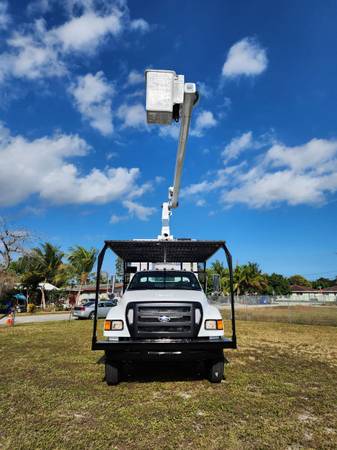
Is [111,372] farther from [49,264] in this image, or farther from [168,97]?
[49,264]

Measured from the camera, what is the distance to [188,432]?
3.79m

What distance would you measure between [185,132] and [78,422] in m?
5.51

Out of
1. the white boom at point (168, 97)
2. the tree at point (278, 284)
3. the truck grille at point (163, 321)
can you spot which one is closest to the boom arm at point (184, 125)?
the white boom at point (168, 97)

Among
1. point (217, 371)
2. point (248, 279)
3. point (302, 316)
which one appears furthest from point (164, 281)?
point (248, 279)

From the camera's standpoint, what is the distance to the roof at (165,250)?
6.52 metres

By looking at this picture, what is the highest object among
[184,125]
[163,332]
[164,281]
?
[184,125]

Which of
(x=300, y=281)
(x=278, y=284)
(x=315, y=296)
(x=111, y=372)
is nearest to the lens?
(x=111, y=372)

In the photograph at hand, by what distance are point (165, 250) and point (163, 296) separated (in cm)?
218

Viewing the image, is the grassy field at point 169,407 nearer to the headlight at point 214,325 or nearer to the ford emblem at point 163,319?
the headlight at point 214,325

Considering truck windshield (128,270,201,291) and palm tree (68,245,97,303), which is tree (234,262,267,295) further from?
truck windshield (128,270,201,291)

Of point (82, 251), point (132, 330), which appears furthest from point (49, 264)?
point (132, 330)

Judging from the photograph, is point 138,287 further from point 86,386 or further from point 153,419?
point 153,419

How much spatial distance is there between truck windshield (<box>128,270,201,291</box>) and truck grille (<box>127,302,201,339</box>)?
1120mm

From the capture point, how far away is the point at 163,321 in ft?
17.9
